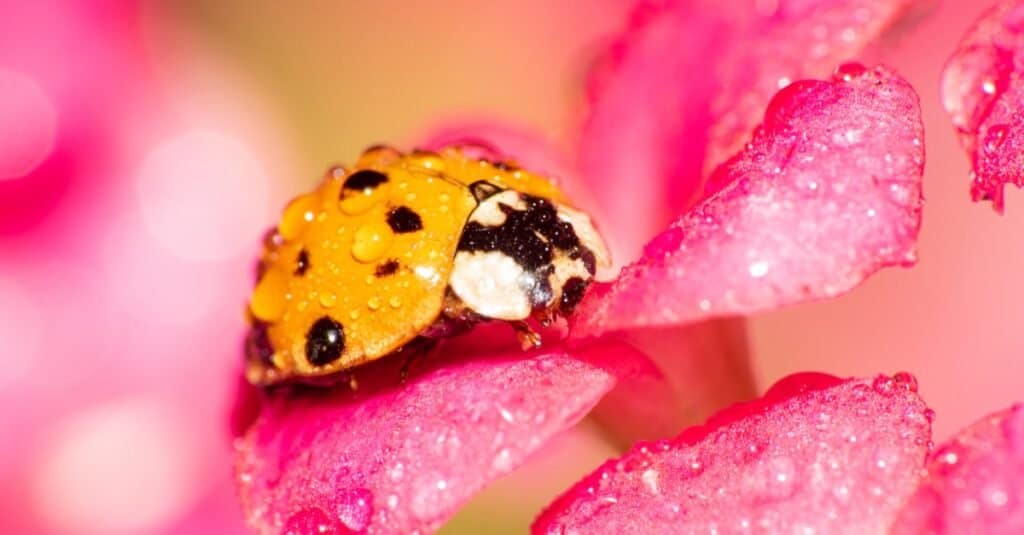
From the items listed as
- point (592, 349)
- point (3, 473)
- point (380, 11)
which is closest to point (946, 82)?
point (592, 349)

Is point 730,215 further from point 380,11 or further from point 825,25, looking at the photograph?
point 380,11

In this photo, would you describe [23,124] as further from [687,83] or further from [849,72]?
[849,72]

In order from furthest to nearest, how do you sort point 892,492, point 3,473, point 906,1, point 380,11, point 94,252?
point 380,11 → point 94,252 → point 3,473 → point 906,1 → point 892,492

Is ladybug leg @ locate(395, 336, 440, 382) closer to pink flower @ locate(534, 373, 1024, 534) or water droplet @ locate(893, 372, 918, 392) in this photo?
pink flower @ locate(534, 373, 1024, 534)

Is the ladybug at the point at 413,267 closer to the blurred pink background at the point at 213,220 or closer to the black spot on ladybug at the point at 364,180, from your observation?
the black spot on ladybug at the point at 364,180

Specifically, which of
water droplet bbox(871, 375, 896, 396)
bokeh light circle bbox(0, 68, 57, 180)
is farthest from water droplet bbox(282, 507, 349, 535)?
bokeh light circle bbox(0, 68, 57, 180)

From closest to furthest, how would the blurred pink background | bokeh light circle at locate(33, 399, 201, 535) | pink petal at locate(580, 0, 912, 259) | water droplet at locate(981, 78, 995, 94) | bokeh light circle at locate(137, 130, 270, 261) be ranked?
water droplet at locate(981, 78, 995, 94)
pink petal at locate(580, 0, 912, 259)
the blurred pink background
bokeh light circle at locate(33, 399, 201, 535)
bokeh light circle at locate(137, 130, 270, 261)
